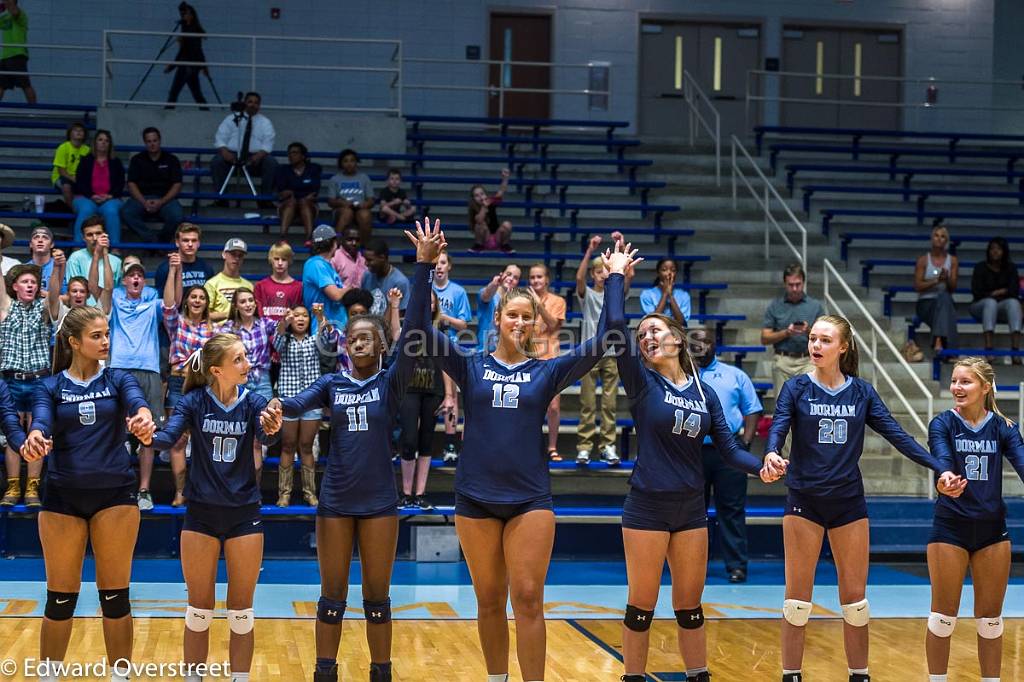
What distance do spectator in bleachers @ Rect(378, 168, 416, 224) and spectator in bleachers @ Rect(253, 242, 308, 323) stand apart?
10.6 feet

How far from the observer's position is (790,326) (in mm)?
11828

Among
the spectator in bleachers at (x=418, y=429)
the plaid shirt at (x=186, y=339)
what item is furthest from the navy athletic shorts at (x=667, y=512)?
the plaid shirt at (x=186, y=339)

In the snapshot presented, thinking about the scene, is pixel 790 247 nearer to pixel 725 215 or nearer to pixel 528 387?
pixel 725 215

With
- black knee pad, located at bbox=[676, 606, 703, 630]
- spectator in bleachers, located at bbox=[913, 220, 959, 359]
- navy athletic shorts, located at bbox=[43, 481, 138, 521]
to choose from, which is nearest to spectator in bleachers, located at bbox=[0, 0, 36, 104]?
spectator in bleachers, located at bbox=[913, 220, 959, 359]

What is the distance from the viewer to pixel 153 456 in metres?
10.5

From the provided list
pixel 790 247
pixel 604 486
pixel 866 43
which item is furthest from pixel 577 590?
pixel 866 43

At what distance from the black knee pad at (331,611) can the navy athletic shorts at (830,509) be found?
89.6 inches

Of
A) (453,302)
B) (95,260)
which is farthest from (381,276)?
(95,260)

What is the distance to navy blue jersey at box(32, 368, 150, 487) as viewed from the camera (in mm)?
5836

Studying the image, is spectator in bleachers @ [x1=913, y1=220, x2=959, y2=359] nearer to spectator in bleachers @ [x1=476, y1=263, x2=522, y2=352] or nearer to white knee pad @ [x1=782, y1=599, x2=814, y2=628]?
spectator in bleachers @ [x1=476, y1=263, x2=522, y2=352]

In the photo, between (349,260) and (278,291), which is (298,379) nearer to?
(278,291)

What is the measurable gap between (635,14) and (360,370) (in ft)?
47.2

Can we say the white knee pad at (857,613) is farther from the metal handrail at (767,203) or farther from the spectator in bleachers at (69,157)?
the spectator in bleachers at (69,157)

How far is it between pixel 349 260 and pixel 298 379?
1.82m
